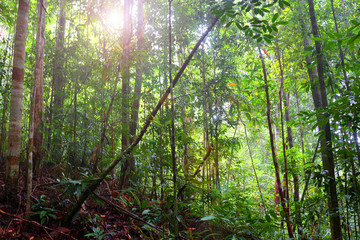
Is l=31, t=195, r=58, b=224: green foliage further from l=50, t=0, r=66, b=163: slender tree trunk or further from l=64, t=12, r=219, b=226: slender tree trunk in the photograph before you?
l=50, t=0, r=66, b=163: slender tree trunk

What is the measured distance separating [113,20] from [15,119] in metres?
3.09

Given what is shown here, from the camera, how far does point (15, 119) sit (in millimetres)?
2643

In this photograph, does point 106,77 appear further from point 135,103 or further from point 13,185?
point 13,185

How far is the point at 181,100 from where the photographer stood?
4.78 metres

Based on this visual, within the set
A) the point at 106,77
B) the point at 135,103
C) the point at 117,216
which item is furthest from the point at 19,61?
the point at 135,103

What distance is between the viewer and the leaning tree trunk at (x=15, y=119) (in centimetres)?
256

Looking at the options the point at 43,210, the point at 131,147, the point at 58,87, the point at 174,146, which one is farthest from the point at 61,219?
the point at 58,87

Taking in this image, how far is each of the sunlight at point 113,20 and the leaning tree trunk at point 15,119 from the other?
6.31 feet

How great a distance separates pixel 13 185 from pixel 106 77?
1.91 metres

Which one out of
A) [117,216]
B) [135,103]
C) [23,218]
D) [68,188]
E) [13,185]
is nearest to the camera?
[68,188]

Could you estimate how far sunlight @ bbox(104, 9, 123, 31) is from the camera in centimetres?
463

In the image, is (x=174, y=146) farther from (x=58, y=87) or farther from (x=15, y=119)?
(x=58, y=87)

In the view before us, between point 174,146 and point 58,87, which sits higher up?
point 58,87

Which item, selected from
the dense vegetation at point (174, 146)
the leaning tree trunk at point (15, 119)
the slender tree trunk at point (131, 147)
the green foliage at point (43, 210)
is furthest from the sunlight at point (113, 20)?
the green foliage at point (43, 210)
